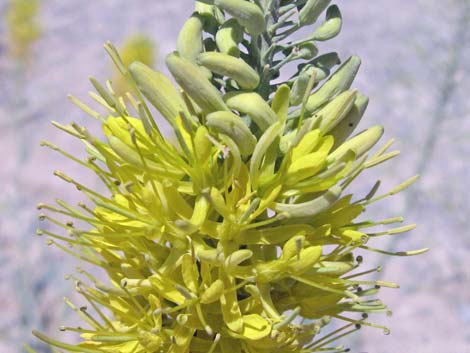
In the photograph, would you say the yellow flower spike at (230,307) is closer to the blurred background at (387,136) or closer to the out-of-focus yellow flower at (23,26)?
the blurred background at (387,136)

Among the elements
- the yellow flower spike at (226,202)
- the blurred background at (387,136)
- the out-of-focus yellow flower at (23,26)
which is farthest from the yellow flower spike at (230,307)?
the out-of-focus yellow flower at (23,26)

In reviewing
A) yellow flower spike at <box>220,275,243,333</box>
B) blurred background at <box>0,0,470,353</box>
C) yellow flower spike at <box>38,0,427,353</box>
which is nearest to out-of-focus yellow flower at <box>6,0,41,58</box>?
blurred background at <box>0,0,470,353</box>

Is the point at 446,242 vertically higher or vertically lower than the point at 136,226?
lower

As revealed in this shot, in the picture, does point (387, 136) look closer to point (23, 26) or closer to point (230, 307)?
point (23, 26)

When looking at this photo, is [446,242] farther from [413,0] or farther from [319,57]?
[319,57]

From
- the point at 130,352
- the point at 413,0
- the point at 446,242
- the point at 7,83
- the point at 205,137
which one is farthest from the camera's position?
the point at 7,83

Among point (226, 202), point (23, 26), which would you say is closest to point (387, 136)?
point (23, 26)

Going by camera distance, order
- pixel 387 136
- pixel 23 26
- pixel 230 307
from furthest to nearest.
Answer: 1. pixel 387 136
2. pixel 23 26
3. pixel 230 307

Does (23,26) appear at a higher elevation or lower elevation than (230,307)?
higher

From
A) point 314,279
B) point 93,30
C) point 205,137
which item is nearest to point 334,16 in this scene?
point 205,137
